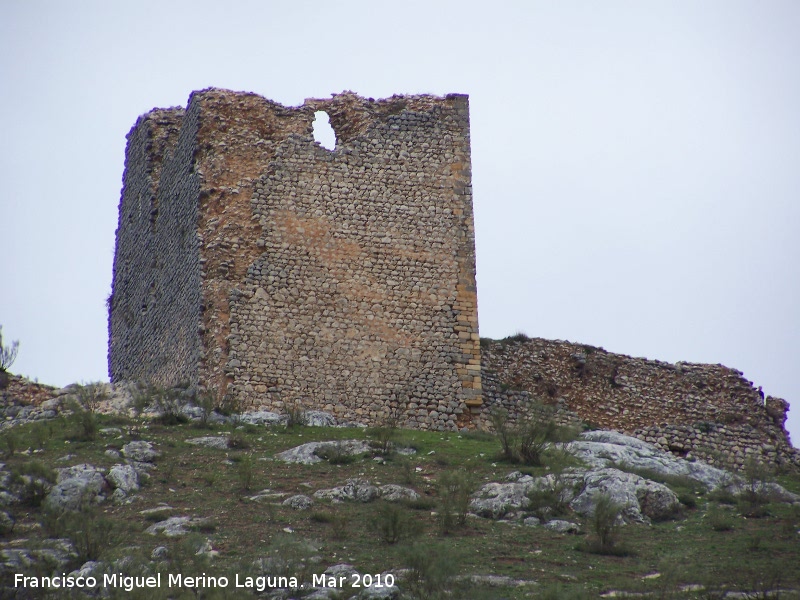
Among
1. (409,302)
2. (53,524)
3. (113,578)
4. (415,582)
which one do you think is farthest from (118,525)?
(409,302)

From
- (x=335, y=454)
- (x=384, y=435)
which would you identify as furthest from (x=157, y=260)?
(x=335, y=454)

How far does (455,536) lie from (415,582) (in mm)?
1931

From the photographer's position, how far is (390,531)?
1470cm

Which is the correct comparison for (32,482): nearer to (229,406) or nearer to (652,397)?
Result: (229,406)

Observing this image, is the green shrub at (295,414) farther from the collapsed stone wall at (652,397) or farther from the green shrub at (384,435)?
the collapsed stone wall at (652,397)

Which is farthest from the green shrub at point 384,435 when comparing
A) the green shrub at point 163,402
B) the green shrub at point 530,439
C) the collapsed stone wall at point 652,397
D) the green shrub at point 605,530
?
the green shrub at point 605,530

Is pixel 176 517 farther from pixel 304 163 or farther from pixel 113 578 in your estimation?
pixel 304 163

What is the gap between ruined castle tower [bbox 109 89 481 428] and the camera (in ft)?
68.9

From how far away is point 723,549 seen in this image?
14.7 meters

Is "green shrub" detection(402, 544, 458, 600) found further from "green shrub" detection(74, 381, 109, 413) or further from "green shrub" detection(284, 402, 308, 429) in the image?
"green shrub" detection(74, 381, 109, 413)

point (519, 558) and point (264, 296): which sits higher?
point (264, 296)

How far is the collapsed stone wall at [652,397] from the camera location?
2356 cm

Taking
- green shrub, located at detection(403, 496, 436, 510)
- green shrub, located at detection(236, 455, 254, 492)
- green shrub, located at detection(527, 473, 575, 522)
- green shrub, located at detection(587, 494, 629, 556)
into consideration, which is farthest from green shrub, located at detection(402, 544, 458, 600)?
green shrub, located at detection(236, 455, 254, 492)

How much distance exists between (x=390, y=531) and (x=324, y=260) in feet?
25.2
